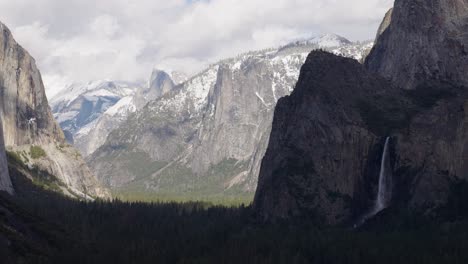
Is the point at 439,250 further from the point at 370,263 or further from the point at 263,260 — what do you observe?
the point at 263,260

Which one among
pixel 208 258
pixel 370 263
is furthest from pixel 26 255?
pixel 370 263

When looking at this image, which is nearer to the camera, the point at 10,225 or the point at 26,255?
the point at 26,255

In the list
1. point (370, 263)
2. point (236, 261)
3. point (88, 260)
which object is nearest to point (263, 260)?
point (236, 261)

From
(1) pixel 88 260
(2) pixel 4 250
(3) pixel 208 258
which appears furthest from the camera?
(3) pixel 208 258

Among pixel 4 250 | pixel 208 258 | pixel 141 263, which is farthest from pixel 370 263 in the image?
pixel 4 250

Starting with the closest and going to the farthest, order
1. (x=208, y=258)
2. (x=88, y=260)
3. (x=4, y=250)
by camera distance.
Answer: (x=4, y=250)
(x=88, y=260)
(x=208, y=258)

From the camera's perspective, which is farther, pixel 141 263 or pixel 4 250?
pixel 141 263

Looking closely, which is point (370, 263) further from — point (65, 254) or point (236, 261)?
point (65, 254)
